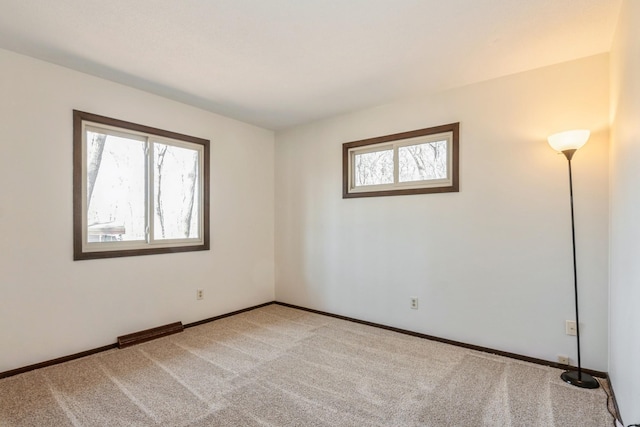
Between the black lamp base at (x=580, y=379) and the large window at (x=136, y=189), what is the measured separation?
355cm

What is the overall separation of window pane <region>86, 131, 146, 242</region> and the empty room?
0.06 feet

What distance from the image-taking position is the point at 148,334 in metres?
3.09

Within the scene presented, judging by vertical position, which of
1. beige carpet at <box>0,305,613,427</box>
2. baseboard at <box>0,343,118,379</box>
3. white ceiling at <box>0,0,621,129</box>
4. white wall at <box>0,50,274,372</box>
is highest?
white ceiling at <box>0,0,621,129</box>

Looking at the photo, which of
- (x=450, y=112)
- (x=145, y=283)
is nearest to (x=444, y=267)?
(x=450, y=112)

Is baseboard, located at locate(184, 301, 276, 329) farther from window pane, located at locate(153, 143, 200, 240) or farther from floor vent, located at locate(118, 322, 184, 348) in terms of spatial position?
window pane, located at locate(153, 143, 200, 240)

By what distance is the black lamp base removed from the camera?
7.20ft

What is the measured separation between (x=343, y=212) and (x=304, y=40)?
6.70ft

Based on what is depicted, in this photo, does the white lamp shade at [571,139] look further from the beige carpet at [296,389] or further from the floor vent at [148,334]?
the floor vent at [148,334]

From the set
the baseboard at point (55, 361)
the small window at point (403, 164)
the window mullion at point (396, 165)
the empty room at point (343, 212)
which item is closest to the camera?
the empty room at point (343, 212)

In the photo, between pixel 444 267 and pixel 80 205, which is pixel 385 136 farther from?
pixel 80 205

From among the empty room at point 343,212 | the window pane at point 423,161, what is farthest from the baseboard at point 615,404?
the window pane at point 423,161

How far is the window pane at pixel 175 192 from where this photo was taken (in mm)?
3350

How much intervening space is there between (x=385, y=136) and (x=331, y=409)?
8.77 feet

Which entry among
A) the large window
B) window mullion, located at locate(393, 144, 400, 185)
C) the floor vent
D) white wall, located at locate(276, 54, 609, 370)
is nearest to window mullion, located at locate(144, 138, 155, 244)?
the large window
